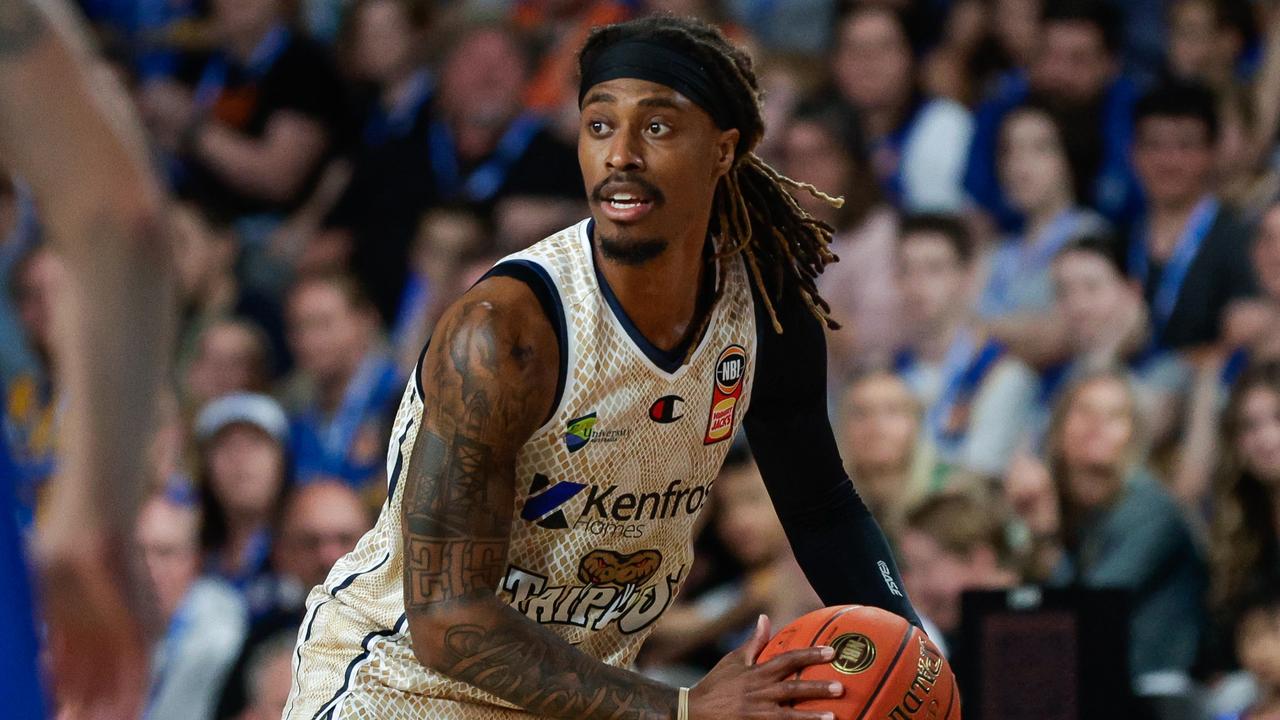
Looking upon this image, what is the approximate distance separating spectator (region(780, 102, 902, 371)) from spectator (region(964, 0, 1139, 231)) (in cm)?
44

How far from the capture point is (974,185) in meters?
7.07

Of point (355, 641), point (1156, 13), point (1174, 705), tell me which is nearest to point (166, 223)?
point (355, 641)

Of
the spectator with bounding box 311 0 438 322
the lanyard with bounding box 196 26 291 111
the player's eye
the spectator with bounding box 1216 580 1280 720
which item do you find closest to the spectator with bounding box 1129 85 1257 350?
the spectator with bounding box 1216 580 1280 720

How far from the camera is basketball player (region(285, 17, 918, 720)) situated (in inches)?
117

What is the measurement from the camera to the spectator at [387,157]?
8.33 m

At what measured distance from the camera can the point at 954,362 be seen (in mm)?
6742

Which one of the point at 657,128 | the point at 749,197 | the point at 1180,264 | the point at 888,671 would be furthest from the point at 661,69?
the point at 1180,264

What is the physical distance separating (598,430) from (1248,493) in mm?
3275

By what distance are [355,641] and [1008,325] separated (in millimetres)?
3976

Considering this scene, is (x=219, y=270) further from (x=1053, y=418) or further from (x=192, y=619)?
(x=1053, y=418)

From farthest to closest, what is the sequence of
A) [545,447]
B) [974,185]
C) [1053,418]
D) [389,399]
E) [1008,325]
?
[389,399], [974,185], [1008,325], [1053,418], [545,447]

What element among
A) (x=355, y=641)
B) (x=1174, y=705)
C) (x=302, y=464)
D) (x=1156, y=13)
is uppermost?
(x=1156, y=13)

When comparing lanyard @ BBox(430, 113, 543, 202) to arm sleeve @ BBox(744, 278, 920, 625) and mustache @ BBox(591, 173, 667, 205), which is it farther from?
mustache @ BBox(591, 173, 667, 205)

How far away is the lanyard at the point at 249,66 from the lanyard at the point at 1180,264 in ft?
15.4
